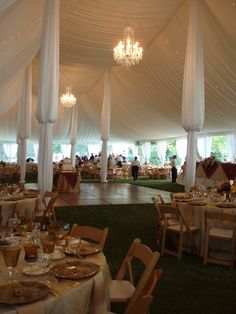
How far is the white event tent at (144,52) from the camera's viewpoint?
353 inches

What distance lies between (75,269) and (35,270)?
0.86 feet

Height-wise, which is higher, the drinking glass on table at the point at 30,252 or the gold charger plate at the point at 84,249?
the drinking glass on table at the point at 30,252

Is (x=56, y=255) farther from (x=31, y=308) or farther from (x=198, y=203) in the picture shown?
(x=198, y=203)

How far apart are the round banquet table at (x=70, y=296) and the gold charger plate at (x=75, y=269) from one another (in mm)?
29

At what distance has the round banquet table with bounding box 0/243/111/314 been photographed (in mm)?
1840

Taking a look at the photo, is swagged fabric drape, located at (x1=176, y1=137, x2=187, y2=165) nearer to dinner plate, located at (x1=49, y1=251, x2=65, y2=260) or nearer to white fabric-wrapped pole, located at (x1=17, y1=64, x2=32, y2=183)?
white fabric-wrapped pole, located at (x1=17, y1=64, x2=32, y2=183)

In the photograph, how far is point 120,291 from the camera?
2.88m

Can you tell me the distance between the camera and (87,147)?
106 feet

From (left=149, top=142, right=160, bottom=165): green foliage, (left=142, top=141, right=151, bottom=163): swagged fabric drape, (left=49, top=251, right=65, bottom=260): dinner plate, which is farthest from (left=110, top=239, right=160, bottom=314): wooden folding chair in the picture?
(left=142, top=141, right=151, bottom=163): swagged fabric drape

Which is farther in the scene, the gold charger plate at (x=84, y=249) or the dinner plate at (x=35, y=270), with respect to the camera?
the gold charger plate at (x=84, y=249)

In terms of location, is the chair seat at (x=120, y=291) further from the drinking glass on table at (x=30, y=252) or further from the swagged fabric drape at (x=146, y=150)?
the swagged fabric drape at (x=146, y=150)

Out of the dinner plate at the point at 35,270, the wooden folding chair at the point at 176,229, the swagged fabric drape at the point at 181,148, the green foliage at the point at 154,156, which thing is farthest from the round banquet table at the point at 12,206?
the green foliage at the point at 154,156

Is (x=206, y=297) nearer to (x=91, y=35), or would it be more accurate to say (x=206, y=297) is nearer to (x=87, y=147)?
A: (x=91, y=35)

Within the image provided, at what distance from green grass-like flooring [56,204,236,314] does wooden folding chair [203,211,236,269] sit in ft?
0.40
